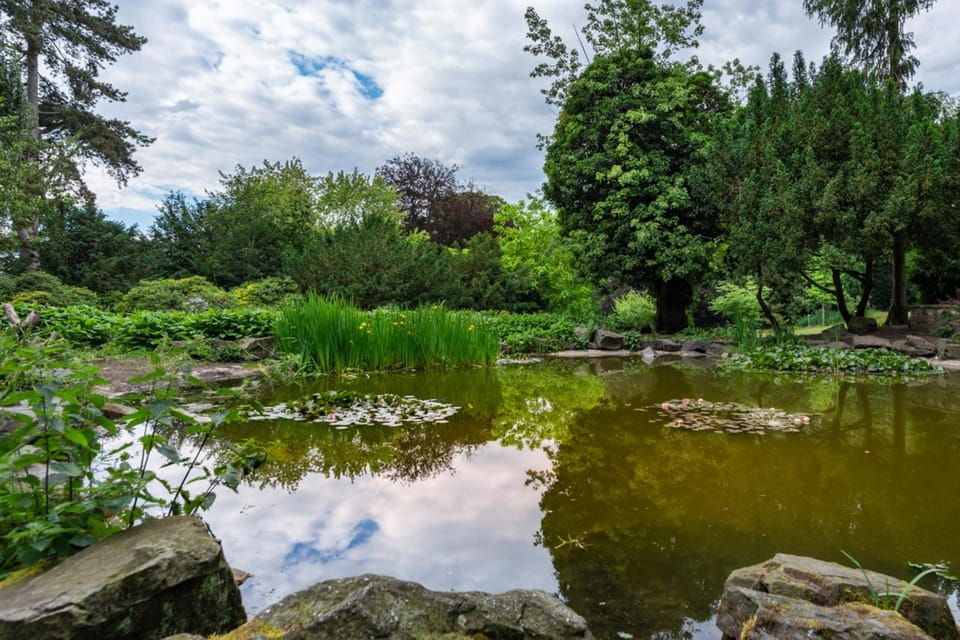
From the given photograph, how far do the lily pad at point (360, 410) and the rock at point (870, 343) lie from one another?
745 centimetres

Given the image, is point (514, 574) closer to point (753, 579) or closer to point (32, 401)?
point (753, 579)

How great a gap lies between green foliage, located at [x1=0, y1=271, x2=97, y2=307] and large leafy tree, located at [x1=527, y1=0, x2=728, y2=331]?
10512mm

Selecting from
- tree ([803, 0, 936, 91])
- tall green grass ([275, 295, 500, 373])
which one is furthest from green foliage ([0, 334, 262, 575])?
tree ([803, 0, 936, 91])

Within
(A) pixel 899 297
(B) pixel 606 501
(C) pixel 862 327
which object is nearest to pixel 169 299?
(B) pixel 606 501

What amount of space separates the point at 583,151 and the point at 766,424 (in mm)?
9757

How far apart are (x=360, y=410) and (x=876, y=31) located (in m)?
16.7

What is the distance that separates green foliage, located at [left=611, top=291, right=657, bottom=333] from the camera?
13078 mm

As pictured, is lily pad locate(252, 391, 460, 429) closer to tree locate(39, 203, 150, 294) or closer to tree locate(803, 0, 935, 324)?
tree locate(39, 203, 150, 294)

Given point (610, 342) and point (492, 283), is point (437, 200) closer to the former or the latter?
point (492, 283)

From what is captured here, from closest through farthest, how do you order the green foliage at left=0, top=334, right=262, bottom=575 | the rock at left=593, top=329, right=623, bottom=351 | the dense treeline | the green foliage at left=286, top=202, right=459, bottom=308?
1. the green foliage at left=0, top=334, right=262, bottom=575
2. the dense treeline
3. the rock at left=593, top=329, right=623, bottom=351
4. the green foliage at left=286, top=202, right=459, bottom=308

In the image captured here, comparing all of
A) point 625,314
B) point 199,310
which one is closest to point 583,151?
point 625,314

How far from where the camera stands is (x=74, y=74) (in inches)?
648

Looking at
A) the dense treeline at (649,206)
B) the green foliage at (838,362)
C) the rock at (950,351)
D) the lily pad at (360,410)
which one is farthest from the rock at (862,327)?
the lily pad at (360,410)

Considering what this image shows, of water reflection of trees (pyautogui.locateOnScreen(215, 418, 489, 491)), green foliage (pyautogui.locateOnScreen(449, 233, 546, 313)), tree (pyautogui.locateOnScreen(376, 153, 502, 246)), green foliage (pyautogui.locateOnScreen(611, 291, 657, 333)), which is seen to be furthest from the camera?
tree (pyautogui.locateOnScreen(376, 153, 502, 246))
